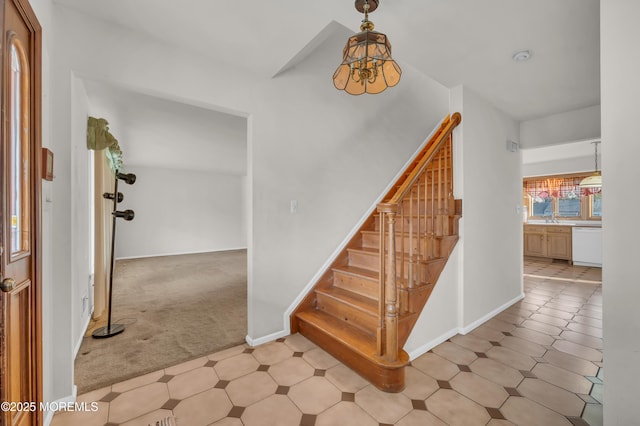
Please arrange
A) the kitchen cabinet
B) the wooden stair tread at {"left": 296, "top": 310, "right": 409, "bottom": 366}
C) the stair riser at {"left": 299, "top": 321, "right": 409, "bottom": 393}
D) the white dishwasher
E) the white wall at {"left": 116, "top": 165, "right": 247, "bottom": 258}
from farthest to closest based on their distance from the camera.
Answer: the white wall at {"left": 116, "top": 165, "right": 247, "bottom": 258} → the kitchen cabinet → the white dishwasher → the wooden stair tread at {"left": 296, "top": 310, "right": 409, "bottom": 366} → the stair riser at {"left": 299, "top": 321, "right": 409, "bottom": 393}

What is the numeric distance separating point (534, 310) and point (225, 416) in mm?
3697

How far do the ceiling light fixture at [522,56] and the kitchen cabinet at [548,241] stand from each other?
19.0 ft

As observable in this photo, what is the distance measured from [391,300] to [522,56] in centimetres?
234

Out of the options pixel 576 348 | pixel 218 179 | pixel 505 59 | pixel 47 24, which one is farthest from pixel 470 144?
pixel 218 179

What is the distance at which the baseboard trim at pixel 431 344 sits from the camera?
2349 mm

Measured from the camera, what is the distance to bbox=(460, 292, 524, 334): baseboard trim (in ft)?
9.28

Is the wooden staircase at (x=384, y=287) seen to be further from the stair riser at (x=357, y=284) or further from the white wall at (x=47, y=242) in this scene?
the white wall at (x=47, y=242)

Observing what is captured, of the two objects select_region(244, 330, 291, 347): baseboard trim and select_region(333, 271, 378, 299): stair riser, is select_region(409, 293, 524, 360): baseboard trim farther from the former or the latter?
select_region(244, 330, 291, 347): baseboard trim

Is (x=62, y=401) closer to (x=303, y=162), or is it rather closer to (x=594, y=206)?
(x=303, y=162)

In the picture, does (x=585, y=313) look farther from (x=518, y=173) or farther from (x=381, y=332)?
(x=381, y=332)

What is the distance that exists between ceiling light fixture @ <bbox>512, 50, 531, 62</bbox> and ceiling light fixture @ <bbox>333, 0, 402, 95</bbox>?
4.63ft

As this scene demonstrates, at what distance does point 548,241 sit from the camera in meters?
6.66

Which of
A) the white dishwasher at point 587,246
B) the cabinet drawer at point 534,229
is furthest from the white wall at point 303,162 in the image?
the cabinet drawer at point 534,229

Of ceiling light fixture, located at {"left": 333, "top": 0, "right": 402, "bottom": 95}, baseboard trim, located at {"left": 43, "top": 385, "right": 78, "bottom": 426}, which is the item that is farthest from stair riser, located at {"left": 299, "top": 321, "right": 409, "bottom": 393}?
ceiling light fixture, located at {"left": 333, "top": 0, "right": 402, "bottom": 95}
